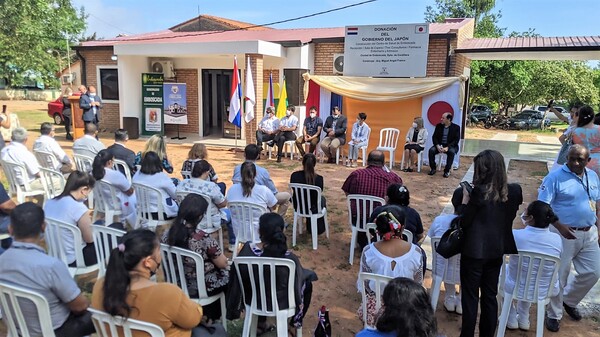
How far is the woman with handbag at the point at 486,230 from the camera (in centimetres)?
259

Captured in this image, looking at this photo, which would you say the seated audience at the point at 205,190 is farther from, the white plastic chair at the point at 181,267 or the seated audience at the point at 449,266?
the seated audience at the point at 449,266

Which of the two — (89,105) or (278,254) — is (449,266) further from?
(89,105)

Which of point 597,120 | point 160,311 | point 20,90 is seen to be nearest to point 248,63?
point 597,120

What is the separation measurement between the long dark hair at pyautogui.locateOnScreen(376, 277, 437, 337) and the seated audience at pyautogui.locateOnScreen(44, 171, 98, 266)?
2457mm

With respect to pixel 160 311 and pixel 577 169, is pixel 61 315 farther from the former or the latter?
pixel 577 169

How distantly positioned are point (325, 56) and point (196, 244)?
984 cm

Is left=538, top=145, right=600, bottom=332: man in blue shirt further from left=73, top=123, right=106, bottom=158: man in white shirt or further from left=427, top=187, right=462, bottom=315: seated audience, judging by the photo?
left=73, top=123, right=106, bottom=158: man in white shirt

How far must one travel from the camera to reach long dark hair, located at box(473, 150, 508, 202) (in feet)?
8.43

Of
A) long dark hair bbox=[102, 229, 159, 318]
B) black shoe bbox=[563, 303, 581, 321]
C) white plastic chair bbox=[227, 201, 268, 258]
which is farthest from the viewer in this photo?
white plastic chair bbox=[227, 201, 268, 258]

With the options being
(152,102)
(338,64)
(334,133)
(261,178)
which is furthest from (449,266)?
(152,102)

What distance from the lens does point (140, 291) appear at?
1.97 m

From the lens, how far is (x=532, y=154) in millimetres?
12781

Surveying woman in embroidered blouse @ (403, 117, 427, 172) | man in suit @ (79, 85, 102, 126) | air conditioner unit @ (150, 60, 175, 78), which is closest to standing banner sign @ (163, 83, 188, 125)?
air conditioner unit @ (150, 60, 175, 78)

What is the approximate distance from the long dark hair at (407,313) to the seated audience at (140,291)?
3.13 feet
